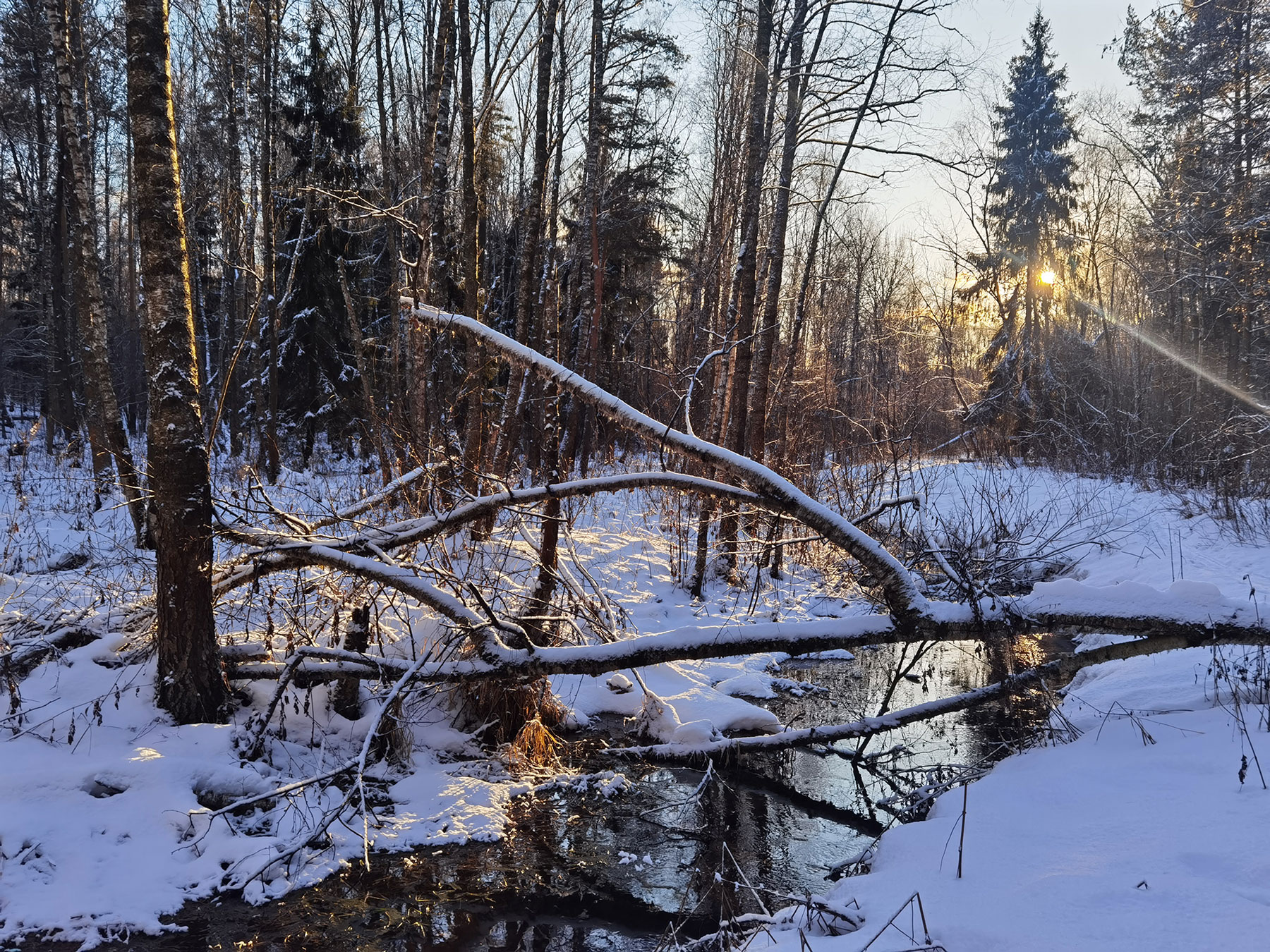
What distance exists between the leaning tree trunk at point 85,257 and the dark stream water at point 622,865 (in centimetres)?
629

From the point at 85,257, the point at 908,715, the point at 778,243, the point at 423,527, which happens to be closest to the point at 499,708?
the point at 423,527

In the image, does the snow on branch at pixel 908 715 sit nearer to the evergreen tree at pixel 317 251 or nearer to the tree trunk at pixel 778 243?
the tree trunk at pixel 778 243

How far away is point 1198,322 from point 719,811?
2470cm

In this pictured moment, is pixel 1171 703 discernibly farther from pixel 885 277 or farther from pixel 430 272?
pixel 885 277

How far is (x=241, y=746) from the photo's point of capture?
4676mm

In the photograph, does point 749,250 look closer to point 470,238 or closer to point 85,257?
point 470,238

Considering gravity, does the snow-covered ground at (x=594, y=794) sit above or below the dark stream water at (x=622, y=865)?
above

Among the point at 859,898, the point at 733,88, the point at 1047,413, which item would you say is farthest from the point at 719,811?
the point at 1047,413

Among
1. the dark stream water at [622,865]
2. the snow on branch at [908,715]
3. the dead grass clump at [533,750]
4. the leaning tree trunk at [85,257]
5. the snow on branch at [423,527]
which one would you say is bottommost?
the dark stream water at [622,865]

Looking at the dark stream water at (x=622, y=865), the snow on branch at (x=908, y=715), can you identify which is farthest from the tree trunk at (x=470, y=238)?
the snow on branch at (x=908, y=715)

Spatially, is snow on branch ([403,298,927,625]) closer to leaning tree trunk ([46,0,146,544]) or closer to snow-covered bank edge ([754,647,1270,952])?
snow-covered bank edge ([754,647,1270,952])

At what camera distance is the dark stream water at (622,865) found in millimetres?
3838

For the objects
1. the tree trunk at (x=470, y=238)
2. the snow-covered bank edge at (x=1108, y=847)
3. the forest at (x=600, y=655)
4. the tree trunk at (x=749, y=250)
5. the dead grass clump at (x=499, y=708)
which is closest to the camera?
the snow-covered bank edge at (x=1108, y=847)

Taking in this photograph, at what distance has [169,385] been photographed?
15.1ft
